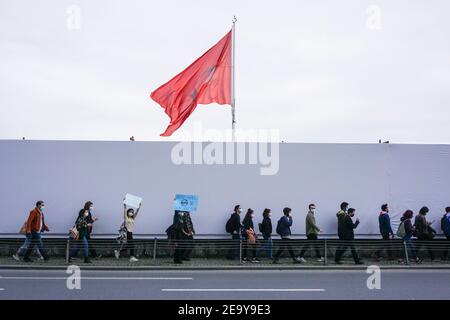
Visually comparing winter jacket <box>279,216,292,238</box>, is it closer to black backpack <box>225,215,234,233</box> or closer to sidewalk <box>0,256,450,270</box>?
sidewalk <box>0,256,450,270</box>

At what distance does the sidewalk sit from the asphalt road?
0.39 m

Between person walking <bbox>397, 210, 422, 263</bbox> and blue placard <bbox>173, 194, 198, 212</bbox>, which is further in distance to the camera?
person walking <bbox>397, 210, 422, 263</bbox>

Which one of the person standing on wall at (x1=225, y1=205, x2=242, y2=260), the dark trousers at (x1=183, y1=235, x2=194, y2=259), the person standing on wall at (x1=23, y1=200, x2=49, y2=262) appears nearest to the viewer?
the person standing on wall at (x1=23, y1=200, x2=49, y2=262)

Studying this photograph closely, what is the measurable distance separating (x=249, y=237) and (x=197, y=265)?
81.5 inches

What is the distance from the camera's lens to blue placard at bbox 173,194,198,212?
17.6 metres

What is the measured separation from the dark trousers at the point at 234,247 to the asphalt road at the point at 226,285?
6.12ft

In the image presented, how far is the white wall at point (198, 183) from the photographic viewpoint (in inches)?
739

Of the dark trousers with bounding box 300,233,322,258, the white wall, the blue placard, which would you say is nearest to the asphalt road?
the dark trousers with bounding box 300,233,322,258

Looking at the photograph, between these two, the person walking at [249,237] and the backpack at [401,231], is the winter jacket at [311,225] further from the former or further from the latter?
the backpack at [401,231]

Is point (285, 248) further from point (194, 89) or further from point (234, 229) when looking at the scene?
point (194, 89)

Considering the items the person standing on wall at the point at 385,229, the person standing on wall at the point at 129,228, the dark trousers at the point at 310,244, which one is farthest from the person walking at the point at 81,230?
the person standing on wall at the point at 385,229

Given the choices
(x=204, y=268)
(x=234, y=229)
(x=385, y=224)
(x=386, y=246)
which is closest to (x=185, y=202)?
(x=234, y=229)

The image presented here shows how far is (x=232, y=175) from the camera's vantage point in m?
19.0
